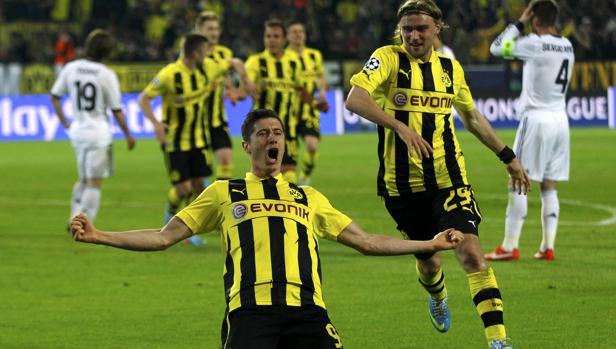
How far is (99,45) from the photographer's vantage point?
1362 cm

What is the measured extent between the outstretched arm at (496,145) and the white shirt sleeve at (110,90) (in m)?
6.58

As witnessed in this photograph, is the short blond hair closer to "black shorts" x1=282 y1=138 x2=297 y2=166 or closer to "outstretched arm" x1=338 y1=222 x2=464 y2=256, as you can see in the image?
"outstretched arm" x1=338 y1=222 x2=464 y2=256

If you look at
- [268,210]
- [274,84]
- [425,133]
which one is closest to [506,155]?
[425,133]

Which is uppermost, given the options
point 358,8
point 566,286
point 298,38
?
point 358,8

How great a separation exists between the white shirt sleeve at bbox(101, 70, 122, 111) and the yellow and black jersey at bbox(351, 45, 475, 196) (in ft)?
21.2

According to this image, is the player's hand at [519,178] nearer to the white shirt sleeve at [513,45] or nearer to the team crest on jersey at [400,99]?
the team crest on jersey at [400,99]

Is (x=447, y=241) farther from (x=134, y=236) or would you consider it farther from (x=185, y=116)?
(x=185, y=116)

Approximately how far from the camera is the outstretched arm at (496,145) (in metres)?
7.89

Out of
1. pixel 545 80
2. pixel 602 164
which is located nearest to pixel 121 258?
pixel 545 80

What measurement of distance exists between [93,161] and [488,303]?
7.39m

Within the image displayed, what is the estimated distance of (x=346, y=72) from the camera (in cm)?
3353

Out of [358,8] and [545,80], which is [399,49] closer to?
[545,80]

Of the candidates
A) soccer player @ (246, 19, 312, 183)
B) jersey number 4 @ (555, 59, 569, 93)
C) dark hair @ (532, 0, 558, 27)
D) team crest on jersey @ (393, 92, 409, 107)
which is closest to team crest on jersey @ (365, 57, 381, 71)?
team crest on jersey @ (393, 92, 409, 107)

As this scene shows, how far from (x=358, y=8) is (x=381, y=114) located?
103 ft
